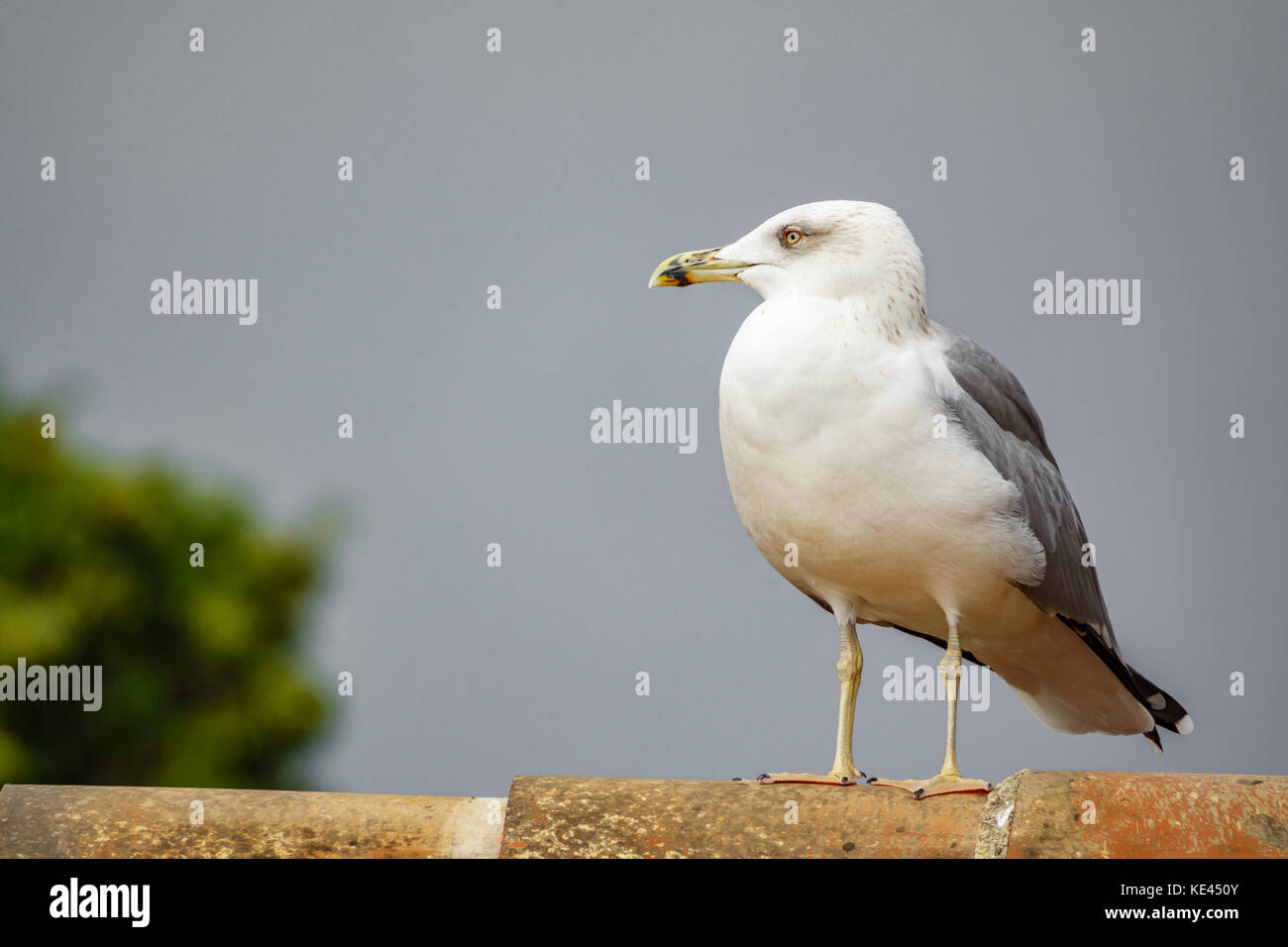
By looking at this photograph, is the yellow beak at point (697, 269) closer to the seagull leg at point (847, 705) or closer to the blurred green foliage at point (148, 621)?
the seagull leg at point (847, 705)

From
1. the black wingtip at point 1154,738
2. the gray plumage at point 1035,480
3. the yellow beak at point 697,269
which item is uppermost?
the yellow beak at point 697,269

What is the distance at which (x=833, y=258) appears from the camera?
4562 mm

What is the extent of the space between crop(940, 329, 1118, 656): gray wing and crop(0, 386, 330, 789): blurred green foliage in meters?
6.96

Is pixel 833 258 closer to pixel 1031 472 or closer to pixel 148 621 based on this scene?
pixel 1031 472

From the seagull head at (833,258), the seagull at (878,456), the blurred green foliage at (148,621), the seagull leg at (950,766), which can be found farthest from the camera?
the blurred green foliage at (148,621)

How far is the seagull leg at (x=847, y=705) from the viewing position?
444 cm

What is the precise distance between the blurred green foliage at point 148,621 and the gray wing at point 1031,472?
22.8 ft

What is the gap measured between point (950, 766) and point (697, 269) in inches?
67.6

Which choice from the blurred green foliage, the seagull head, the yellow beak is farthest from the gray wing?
the blurred green foliage

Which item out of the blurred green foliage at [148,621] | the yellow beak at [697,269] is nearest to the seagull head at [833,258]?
the yellow beak at [697,269]

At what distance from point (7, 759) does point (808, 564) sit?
7108 millimetres

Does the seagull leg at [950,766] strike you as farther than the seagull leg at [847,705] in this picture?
No

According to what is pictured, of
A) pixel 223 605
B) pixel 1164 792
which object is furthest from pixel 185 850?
pixel 223 605

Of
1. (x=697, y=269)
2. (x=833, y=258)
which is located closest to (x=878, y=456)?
(x=833, y=258)
